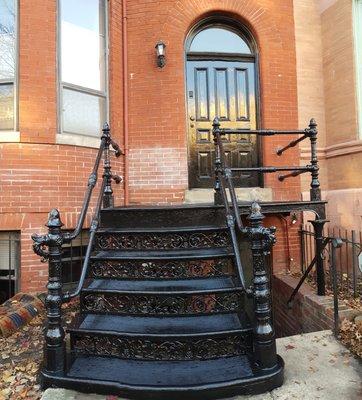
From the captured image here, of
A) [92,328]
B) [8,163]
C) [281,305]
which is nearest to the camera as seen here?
[92,328]

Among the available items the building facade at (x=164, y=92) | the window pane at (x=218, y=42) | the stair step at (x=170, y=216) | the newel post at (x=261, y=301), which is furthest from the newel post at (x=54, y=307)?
the window pane at (x=218, y=42)

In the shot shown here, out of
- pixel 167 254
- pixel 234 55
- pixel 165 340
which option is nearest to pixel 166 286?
pixel 167 254

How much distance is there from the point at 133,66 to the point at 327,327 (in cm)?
494

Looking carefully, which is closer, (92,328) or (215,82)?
(92,328)

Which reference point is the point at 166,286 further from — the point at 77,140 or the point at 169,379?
the point at 77,140

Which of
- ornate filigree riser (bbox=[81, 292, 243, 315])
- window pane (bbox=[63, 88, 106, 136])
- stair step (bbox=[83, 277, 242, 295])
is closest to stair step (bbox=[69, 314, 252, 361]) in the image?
ornate filigree riser (bbox=[81, 292, 243, 315])

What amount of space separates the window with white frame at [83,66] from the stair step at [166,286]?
9.36 ft

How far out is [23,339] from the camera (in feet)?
12.7

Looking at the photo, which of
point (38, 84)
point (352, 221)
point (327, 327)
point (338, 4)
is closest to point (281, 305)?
point (327, 327)

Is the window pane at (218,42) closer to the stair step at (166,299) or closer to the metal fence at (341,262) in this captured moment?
the metal fence at (341,262)

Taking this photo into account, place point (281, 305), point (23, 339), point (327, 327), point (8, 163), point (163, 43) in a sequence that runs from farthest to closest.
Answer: point (163, 43) → point (281, 305) → point (8, 163) → point (327, 327) → point (23, 339)

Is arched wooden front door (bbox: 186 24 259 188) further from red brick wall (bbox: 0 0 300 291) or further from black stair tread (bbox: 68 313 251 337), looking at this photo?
black stair tread (bbox: 68 313 251 337)

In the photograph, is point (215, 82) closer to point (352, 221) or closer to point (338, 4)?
point (338, 4)

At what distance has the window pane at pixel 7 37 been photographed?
5352mm
